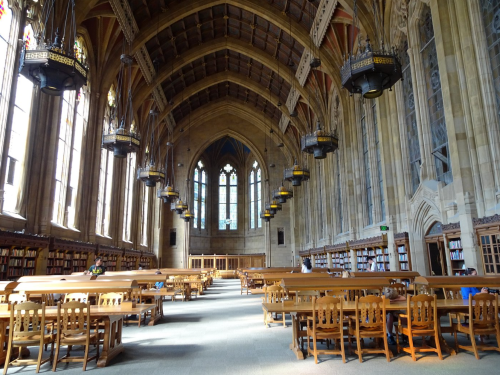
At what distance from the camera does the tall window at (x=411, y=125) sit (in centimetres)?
1188

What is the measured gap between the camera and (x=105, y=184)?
1828 cm

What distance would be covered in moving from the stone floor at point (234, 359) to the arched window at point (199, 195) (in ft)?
88.7

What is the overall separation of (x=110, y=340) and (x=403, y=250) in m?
9.94

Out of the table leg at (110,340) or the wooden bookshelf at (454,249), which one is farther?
the wooden bookshelf at (454,249)

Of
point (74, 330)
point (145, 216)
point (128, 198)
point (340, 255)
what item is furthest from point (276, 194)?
point (74, 330)

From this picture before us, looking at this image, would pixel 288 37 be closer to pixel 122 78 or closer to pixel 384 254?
pixel 122 78

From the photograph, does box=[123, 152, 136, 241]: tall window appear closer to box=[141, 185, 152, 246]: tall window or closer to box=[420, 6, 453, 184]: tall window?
box=[141, 185, 152, 246]: tall window

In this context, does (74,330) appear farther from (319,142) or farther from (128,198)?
(128,198)

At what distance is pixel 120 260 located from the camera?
740 inches

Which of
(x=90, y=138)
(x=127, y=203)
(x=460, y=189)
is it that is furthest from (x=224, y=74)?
(x=460, y=189)

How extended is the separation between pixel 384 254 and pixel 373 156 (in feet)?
13.5

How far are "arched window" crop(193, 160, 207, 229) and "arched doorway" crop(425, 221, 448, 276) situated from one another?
2484 centimetres

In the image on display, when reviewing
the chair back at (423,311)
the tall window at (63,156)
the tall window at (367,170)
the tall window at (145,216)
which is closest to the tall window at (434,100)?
the tall window at (367,170)

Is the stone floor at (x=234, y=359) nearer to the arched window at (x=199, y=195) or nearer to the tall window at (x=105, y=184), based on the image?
the tall window at (x=105, y=184)
